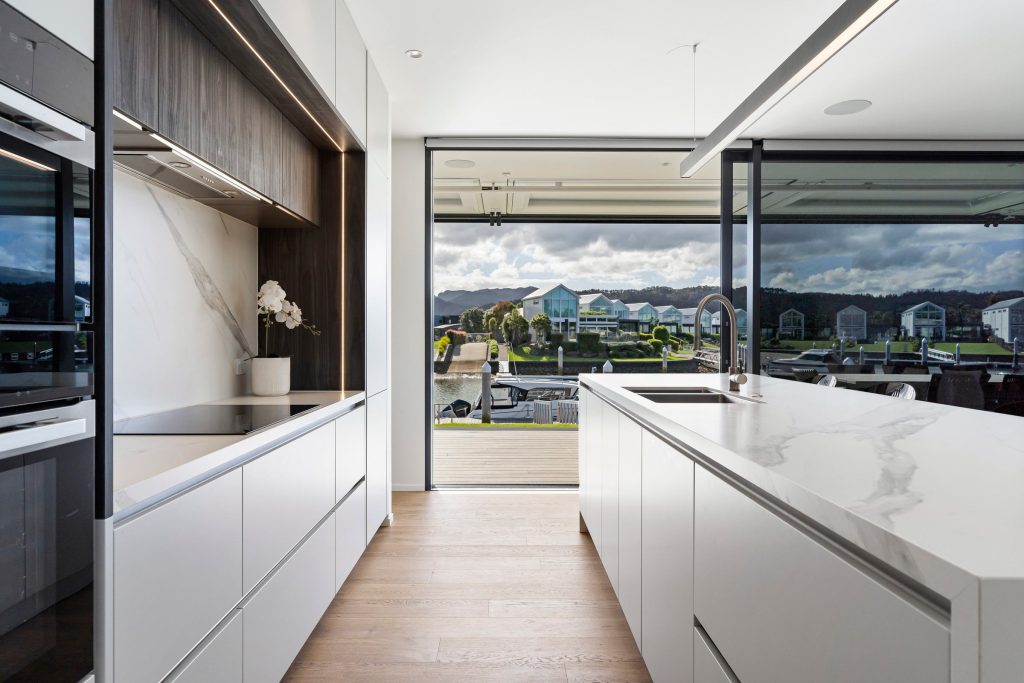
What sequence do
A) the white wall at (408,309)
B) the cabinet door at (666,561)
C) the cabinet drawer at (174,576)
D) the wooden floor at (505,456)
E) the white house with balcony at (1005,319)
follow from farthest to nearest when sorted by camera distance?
the wooden floor at (505,456), the white house with balcony at (1005,319), the white wall at (408,309), the cabinet door at (666,561), the cabinet drawer at (174,576)

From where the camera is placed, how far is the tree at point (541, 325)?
587 cm

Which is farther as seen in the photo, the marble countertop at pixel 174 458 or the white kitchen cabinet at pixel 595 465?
the white kitchen cabinet at pixel 595 465

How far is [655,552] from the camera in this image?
1.63 meters

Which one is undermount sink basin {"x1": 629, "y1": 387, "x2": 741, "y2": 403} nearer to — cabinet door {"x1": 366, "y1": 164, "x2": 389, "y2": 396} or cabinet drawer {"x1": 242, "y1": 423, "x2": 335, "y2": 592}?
cabinet drawer {"x1": 242, "y1": 423, "x2": 335, "y2": 592}

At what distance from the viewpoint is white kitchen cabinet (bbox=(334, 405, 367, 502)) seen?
240 centimetres

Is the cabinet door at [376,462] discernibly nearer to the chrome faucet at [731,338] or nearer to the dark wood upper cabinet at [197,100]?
the dark wood upper cabinet at [197,100]

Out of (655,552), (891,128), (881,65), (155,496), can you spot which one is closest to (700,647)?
(655,552)

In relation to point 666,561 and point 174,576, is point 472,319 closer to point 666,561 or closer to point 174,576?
point 666,561

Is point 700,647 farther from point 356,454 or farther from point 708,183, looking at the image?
point 708,183

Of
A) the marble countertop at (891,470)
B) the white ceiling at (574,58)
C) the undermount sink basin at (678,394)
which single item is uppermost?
the white ceiling at (574,58)

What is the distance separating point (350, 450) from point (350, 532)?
0.36 meters

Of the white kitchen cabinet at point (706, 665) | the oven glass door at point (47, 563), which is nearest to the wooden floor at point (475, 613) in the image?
the white kitchen cabinet at point (706, 665)

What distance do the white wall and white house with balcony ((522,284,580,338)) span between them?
188 centimetres

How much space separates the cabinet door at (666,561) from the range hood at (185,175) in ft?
5.13
